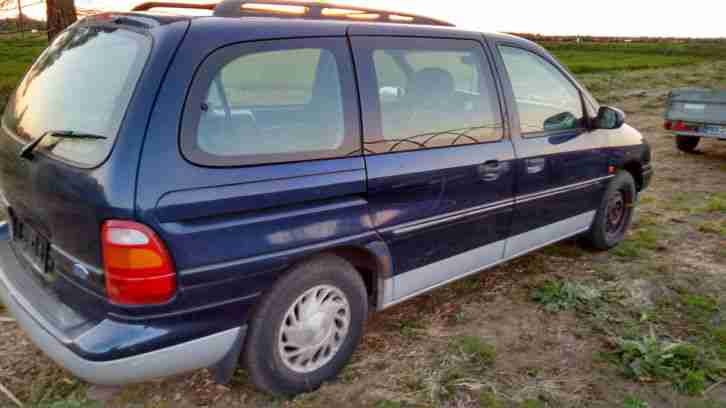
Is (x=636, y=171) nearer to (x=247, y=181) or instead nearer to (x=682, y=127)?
(x=247, y=181)

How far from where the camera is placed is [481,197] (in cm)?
336

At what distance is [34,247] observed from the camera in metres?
2.64

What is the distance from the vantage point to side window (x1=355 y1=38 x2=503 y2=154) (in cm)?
288

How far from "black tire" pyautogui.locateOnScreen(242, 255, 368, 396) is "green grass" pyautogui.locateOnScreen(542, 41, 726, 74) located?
27976 mm

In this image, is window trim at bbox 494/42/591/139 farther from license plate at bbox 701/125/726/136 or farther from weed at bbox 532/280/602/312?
license plate at bbox 701/125/726/136

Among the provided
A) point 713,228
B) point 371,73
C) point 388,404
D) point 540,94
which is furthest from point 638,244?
point 371,73

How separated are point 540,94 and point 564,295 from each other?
54.0 inches

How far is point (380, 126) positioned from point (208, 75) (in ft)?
2.93

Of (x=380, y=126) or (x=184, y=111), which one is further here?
(x=380, y=126)

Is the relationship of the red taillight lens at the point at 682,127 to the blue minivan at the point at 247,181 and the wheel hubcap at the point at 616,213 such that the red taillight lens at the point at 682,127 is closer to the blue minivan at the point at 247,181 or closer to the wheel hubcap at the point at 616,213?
the wheel hubcap at the point at 616,213

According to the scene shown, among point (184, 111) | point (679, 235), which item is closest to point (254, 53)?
point (184, 111)

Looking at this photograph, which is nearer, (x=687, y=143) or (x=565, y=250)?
(x=565, y=250)

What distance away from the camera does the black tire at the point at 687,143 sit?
977cm

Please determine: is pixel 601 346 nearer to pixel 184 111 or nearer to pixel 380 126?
pixel 380 126
